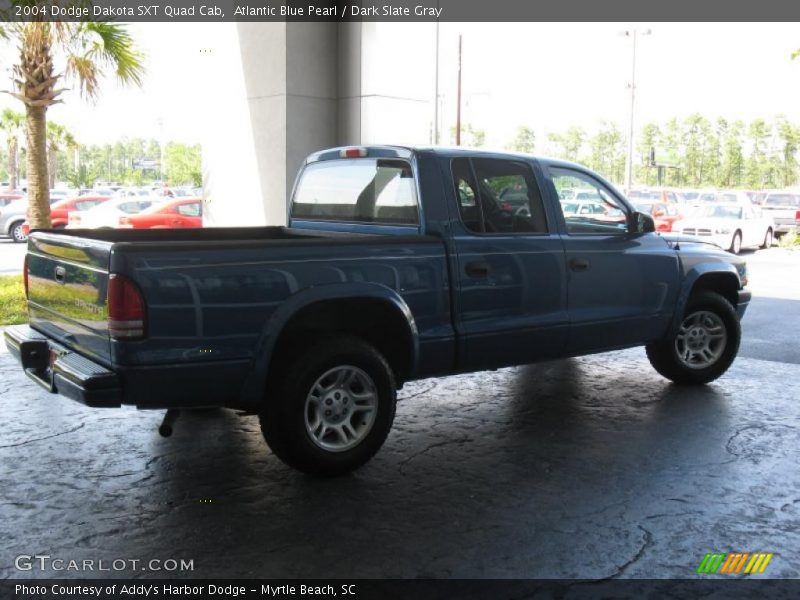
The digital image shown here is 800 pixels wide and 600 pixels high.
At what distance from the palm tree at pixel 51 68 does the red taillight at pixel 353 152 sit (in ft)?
26.0

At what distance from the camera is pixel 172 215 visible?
19469 millimetres

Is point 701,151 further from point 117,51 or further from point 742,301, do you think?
point 742,301

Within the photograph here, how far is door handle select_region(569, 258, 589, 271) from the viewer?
605 centimetres

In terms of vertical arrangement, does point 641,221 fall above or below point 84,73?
below

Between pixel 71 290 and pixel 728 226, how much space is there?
1978 centimetres

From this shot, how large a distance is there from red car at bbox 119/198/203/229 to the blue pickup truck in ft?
43.0

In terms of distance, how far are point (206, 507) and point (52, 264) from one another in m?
1.73

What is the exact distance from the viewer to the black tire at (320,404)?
473 centimetres

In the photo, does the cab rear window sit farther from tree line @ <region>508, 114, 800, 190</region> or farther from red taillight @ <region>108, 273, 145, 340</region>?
tree line @ <region>508, 114, 800, 190</region>

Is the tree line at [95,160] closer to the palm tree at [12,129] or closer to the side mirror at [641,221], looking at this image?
the palm tree at [12,129]

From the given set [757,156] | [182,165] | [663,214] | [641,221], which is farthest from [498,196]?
[182,165]

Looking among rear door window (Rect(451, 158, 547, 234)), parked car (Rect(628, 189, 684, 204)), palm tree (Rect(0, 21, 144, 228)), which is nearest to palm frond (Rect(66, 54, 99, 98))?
palm tree (Rect(0, 21, 144, 228))

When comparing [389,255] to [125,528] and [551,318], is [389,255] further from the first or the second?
[125,528]

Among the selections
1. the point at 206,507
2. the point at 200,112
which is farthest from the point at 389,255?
the point at 200,112
